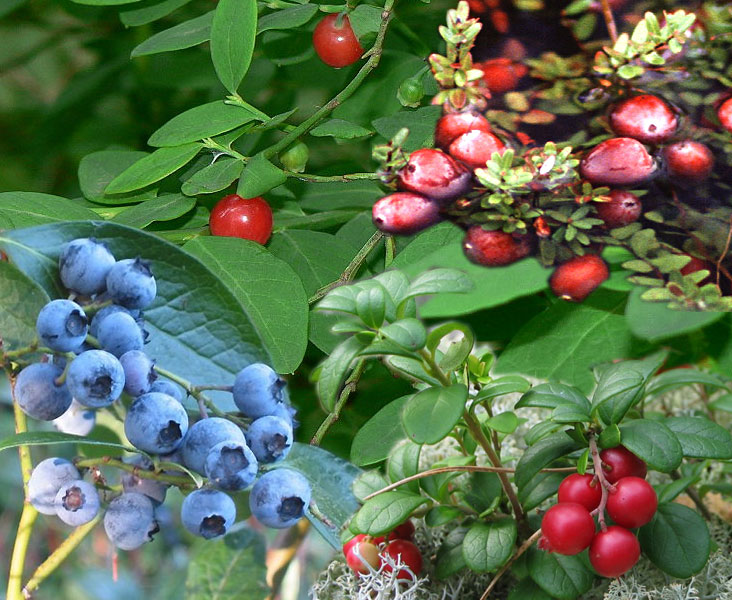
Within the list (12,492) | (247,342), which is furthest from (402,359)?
(12,492)

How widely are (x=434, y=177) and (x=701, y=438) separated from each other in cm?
16

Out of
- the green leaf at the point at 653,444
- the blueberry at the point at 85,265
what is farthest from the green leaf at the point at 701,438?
the blueberry at the point at 85,265

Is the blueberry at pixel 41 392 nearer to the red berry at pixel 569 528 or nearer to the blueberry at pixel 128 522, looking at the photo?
the blueberry at pixel 128 522

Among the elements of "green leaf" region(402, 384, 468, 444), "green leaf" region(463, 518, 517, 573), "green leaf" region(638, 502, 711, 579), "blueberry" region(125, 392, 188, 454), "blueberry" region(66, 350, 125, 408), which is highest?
"blueberry" region(66, 350, 125, 408)

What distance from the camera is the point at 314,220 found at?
20.3 inches

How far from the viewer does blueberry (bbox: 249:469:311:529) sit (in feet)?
1.04

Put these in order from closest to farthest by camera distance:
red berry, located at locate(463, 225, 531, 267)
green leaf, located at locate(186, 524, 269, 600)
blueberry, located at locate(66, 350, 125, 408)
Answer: blueberry, located at locate(66, 350, 125, 408) → red berry, located at locate(463, 225, 531, 267) → green leaf, located at locate(186, 524, 269, 600)

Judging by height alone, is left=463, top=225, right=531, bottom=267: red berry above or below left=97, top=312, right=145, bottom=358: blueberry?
below

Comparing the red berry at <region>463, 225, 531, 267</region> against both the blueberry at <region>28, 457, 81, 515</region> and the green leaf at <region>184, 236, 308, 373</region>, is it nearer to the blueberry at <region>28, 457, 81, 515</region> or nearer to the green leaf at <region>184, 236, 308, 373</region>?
the green leaf at <region>184, 236, 308, 373</region>

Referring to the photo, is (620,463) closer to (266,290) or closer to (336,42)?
(266,290)

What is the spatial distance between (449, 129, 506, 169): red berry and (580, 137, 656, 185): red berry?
Result: 0.14 feet

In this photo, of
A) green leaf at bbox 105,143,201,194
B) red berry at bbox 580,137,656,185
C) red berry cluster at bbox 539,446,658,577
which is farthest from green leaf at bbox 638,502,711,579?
green leaf at bbox 105,143,201,194

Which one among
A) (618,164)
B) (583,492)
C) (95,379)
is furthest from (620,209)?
(95,379)

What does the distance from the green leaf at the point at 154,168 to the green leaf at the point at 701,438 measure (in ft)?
0.83
